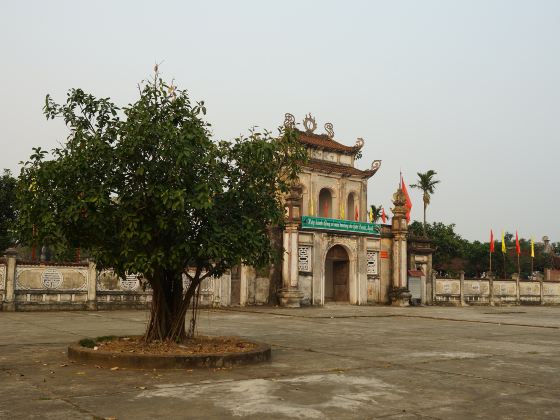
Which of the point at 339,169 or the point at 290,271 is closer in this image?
the point at 290,271

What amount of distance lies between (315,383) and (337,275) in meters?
25.2

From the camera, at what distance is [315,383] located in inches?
316

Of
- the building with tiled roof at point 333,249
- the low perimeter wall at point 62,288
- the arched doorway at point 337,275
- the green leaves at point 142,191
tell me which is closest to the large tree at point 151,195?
the green leaves at point 142,191

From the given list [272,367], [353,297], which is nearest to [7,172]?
[353,297]

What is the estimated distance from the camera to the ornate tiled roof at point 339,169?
3865 centimetres

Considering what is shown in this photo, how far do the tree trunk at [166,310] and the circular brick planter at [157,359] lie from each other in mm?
1185

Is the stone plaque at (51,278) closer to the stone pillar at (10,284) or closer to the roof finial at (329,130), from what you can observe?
the stone pillar at (10,284)

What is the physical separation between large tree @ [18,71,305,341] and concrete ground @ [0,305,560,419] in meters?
1.93

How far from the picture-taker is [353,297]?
3216 cm

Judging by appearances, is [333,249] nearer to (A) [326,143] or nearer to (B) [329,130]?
(A) [326,143]

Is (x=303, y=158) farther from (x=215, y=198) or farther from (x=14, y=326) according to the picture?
(x=14, y=326)

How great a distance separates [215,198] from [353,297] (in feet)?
74.2

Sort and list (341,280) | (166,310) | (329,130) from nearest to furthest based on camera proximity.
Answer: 1. (166,310)
2. (341,280)
3. (329,130)

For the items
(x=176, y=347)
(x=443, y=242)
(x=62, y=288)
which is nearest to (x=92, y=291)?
(x=62, y=288)
